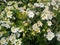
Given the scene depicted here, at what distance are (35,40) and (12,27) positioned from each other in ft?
0.86

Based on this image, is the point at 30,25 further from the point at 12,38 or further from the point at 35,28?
the point at 12,38

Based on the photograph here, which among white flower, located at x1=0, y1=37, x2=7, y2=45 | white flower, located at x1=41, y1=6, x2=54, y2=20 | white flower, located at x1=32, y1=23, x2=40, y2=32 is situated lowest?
white flower, located at x1=0, y1=37, x2=7, y2=45

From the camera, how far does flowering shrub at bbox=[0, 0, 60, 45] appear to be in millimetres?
2326

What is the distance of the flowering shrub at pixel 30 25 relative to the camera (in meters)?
2.33

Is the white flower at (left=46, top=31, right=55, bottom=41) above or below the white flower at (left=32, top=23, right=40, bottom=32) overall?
below

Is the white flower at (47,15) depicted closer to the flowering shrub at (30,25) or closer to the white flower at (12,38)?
the flowering shrub at (30,25)

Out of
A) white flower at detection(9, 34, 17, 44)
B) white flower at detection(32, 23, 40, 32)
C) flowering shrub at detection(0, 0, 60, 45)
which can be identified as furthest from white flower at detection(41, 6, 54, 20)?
white flower at detection(9, 34, 17, 44)

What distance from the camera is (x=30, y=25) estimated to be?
2369mm

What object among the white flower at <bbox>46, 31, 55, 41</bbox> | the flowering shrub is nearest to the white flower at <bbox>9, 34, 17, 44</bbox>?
the flowering shrub

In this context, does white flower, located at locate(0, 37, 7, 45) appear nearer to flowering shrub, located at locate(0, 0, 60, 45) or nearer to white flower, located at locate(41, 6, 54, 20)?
flowering shrub, located at locate(0, 0, 60, 45)

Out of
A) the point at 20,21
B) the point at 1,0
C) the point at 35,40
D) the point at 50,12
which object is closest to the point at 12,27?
the point at 20,21

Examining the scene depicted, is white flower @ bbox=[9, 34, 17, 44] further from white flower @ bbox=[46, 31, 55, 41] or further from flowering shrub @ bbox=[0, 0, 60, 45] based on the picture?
white flower @ bbox=[46, 31, 55, 41]

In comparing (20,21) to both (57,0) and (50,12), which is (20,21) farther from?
(57,0)

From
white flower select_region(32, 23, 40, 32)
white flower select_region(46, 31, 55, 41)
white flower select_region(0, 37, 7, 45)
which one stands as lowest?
white flower select_region(0, 37, 7, 45)
